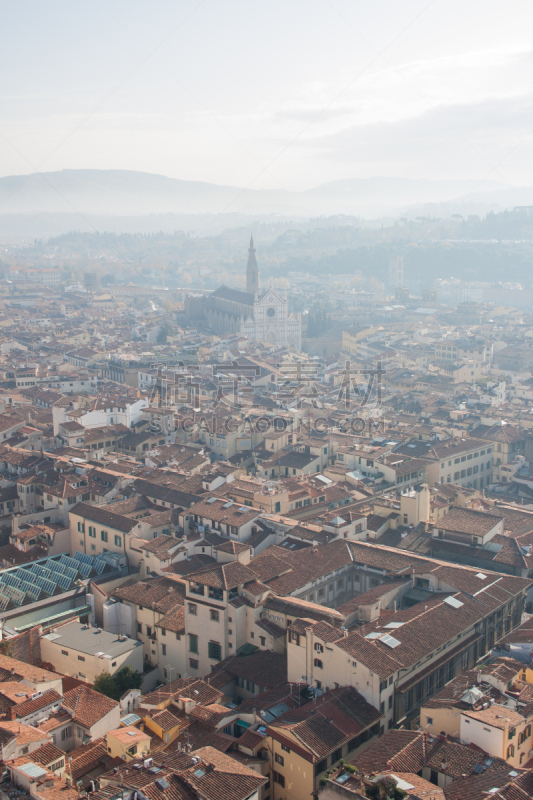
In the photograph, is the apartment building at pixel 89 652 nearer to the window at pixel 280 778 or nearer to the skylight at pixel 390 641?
the window at pixel 280 778

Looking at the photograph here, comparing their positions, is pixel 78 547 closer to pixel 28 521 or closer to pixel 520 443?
pixel 28 521

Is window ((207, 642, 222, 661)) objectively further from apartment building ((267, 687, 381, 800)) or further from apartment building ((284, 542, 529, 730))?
apartment building ((267, 687, 381, 800))

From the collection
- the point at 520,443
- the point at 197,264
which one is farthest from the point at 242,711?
the point at 197,264

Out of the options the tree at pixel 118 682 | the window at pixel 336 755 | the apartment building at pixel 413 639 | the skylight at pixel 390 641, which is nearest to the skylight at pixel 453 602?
the apartment building at pixel 413 639

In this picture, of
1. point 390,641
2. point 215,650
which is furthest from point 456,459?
point 390,641

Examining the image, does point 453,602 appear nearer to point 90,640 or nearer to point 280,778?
point 280,778

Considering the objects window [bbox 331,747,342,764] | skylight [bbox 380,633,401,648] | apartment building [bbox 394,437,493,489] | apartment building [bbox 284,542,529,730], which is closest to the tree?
apartment building [bbox 284,542,529,730]
